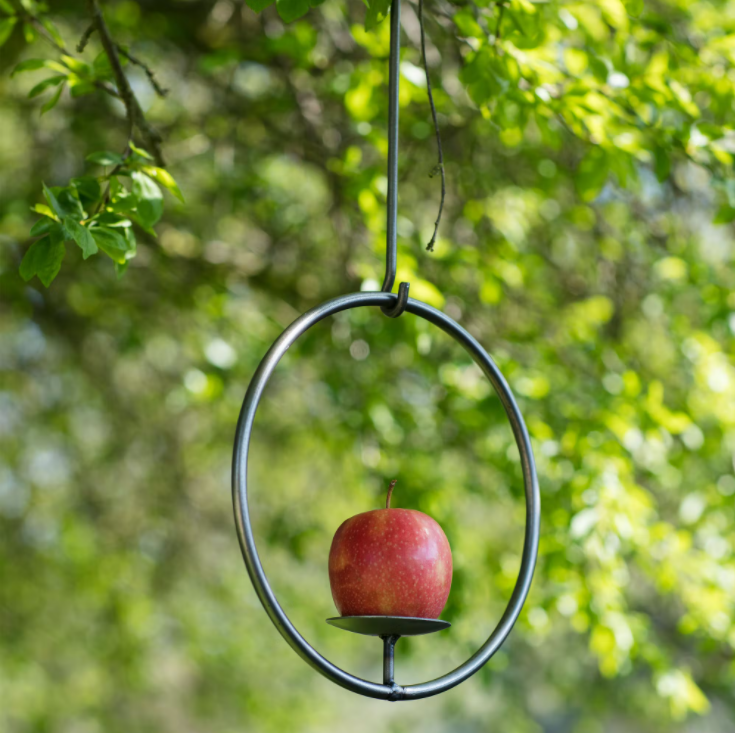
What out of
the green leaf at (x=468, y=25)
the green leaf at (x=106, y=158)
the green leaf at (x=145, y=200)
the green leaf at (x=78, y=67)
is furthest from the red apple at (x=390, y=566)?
the green leaf at (x=78, y=67)

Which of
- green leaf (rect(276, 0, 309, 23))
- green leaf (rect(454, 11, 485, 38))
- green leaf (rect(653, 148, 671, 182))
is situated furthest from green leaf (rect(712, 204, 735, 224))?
green leaf (rect(276, 0, 309, 23))

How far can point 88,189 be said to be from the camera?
4.82 feet

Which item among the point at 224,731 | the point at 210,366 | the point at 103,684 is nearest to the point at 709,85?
the point at 210,366

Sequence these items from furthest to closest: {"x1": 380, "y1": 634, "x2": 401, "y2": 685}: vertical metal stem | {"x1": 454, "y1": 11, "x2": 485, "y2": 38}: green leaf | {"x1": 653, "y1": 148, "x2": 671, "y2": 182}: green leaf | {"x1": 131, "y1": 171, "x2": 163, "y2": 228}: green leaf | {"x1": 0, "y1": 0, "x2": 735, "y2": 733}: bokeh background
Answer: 1. {"x1": 0, "y1": 0, "x2": 735, "y2": 733}: bokeh background
2. {"x1": 653, "y1": 148, "x2": 671, "y2": 182}: green leaf
3. {"x1": 454, "y1": 11, "x2": 485, "y2": 38}: green leaf
4. {"x1": 131, "y1": 171, "x2": 163, "y2": 228}: green leaf
5. {"x1": 380, "y1": 634, "x2": 401, "y2": 685}: vertical metal stem

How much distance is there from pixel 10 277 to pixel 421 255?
1.56m

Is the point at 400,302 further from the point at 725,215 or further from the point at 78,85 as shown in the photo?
the point at 725,215

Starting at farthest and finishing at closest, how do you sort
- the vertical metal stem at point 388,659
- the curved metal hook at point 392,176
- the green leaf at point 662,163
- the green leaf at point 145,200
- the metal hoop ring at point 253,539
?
the green leaf at point 662,163 → the green leaf at point 145,200 → the curved metal hook at point 392,176 → the vertical metal stem at point 388,659 → the metal hoop ring at point 253,539

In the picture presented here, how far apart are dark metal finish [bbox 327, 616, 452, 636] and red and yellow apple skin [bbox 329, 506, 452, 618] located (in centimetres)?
4

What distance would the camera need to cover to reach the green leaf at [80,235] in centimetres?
122

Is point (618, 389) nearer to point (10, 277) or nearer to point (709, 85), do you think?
point (709, 85)

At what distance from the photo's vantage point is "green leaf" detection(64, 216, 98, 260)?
4.00ft

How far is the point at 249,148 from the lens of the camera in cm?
358

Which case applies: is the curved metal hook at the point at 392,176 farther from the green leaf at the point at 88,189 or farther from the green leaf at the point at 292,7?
the green leaf at the point at 88,189

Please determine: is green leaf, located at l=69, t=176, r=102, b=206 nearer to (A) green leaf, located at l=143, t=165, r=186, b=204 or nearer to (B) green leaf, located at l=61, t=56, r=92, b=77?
(A) green leaf, located at l=143, t=165, r=186, b=204
